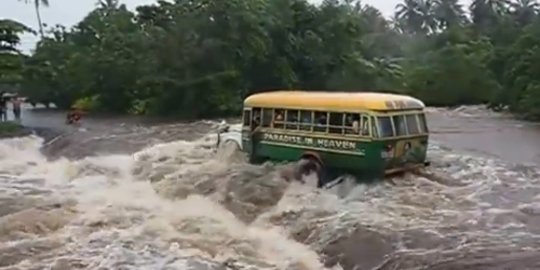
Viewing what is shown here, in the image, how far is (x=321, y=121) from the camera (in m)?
17.1

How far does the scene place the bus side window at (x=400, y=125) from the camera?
647 inches

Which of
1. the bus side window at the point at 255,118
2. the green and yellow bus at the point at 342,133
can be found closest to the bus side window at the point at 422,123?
the green and yellow bus at the point at 342,133

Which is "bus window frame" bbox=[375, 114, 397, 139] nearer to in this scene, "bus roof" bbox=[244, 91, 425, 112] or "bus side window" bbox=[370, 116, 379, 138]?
"bus side window" bbox=[370, 116, 379, 138]

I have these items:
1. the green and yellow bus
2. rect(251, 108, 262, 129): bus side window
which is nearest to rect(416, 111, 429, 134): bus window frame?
the green and yellow bus

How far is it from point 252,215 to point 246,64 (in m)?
23.9

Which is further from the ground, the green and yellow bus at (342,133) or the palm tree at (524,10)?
the palm tree at (524,10)

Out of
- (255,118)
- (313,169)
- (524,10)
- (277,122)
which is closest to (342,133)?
(313,169)

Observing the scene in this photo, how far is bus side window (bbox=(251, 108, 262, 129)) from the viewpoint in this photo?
61.4ft

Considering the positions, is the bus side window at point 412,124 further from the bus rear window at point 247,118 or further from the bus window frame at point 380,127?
the bus rear window at point 247,118

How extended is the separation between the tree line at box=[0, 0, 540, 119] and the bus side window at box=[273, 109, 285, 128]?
59.4ft

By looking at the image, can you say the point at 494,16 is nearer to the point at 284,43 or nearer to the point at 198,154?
the point at 284,43

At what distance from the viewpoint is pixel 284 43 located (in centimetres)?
3884

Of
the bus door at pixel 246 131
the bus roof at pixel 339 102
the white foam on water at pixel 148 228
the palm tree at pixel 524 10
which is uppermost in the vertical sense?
the palm tree at pixel 524 10

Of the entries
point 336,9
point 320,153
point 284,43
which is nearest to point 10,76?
point 284,43
